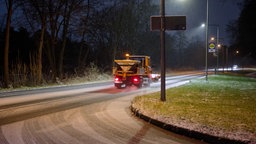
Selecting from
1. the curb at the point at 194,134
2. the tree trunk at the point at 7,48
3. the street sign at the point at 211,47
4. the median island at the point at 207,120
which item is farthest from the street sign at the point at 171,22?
the street sign at the point at 211,47

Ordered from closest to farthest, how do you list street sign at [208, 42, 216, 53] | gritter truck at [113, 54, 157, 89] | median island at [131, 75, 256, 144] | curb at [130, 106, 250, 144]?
curb at [130, 106, 250, 144], median island at [131, 75, 256, 144], gritter truck at [113, 54, 157, 89], street sign at [208, 42, 216, 53]

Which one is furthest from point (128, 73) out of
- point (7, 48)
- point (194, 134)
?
point (194, 134)

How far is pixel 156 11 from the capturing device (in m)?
54.5

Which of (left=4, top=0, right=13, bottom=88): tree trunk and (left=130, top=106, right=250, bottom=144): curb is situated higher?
(left=4, top=0, right=13, bottom=88): tree trunk

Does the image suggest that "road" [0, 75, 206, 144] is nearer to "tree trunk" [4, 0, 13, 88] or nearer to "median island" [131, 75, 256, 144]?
"median island" [131, 75, 256, 144]

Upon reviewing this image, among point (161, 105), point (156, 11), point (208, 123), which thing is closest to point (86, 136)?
point (208, 123)

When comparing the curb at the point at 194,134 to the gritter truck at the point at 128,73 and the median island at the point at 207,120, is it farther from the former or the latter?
the gritter truck at the point at 128,73

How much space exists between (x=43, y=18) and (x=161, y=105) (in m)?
21.4

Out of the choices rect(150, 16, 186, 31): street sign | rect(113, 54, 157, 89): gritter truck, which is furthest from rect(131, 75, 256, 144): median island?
rect(113, 54, 157, 89): gritter truck

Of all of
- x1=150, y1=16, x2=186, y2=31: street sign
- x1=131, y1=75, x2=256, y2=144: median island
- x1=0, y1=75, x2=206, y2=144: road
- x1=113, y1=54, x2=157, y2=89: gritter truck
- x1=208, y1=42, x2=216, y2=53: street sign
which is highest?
x1=150, y1=16, x2=186, y2=31: street sign

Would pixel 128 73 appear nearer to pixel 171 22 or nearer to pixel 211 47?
pixel 211 47

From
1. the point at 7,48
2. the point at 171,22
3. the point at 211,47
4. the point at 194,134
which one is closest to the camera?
the point at 194,134

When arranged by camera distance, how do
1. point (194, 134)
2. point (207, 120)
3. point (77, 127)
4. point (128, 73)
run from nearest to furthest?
point (194, 134)
point (77, 127)
point (207, 120)
point (128, 73)

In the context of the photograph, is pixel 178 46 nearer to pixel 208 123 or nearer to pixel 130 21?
pixel 130 21
